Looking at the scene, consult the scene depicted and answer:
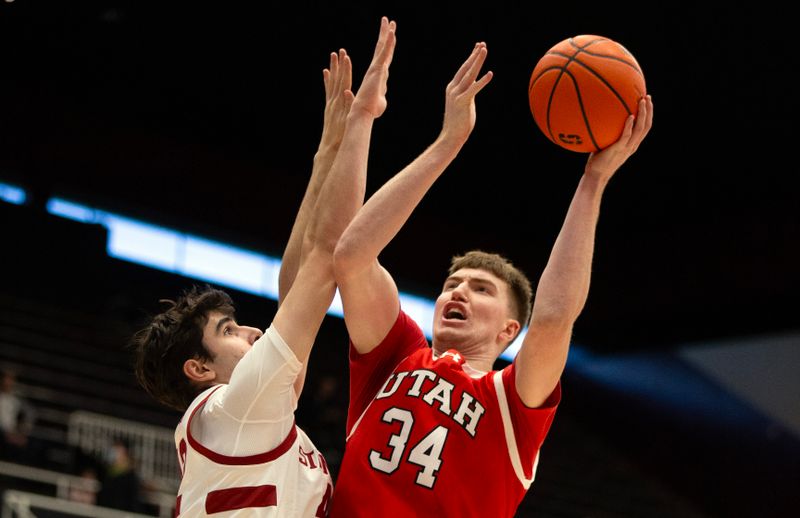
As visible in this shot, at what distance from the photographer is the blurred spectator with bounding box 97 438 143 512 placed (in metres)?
9.70

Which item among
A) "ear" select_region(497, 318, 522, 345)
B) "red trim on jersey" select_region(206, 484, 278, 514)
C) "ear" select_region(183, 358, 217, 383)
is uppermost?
"ear" select_region(497, 318, 522, 345)

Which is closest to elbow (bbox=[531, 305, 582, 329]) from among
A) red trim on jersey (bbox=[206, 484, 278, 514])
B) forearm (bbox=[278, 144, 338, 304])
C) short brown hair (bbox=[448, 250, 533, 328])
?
short brown hair (bbox=[448, 250, 533, 328])

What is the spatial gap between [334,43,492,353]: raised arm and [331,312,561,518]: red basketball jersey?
36 cm

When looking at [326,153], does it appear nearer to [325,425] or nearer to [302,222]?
[302,222]

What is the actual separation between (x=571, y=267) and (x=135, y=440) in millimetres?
10357

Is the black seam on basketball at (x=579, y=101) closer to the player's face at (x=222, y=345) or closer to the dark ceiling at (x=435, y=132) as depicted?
the player's face at (x=222, y=345)

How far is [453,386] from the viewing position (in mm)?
3824

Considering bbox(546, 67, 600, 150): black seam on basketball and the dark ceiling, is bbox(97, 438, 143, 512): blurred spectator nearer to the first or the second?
bbox(546, 67, 600, 150): black seam on basketball

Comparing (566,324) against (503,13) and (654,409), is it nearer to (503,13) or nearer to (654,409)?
(503,13)

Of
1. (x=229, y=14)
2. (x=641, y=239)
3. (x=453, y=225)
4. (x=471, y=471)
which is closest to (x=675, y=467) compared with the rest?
(x=641, y=239)

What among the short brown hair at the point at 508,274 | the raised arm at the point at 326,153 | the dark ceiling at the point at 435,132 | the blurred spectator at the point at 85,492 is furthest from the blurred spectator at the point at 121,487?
the dark ceiling at the point at 435,132

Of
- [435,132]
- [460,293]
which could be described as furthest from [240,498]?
[435,132]

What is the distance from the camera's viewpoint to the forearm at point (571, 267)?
11.4 ft

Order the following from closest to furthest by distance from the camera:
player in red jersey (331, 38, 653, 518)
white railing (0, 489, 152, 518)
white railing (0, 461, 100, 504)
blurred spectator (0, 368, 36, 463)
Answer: player in red jersey (331, 38, 653, 518), white railing (0, 489, 152, 518), white railing (0, 461, 100, 504), blurred spectator (0, 368, 36, 463)
